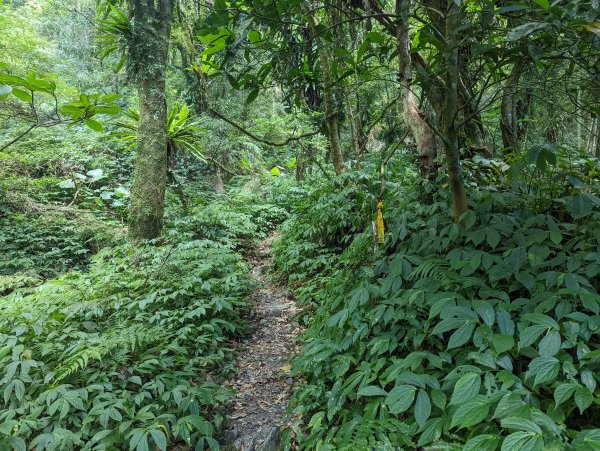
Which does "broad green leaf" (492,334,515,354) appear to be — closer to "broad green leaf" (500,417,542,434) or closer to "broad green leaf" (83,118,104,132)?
"broad green leaf" (500,417,542,434)

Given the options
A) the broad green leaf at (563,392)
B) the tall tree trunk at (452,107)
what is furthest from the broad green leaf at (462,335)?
the tall tree trunk at (452,107)

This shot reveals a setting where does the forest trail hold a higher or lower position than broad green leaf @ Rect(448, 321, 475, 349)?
lower

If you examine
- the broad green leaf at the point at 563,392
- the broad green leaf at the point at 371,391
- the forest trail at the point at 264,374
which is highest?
the broad green leaf at the point at 563,392

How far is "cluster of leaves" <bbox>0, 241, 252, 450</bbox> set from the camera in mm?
2318

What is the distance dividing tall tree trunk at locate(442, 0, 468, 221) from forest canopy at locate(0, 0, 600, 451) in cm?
1

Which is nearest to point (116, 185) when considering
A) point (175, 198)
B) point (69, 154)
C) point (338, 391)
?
point (69, 154)

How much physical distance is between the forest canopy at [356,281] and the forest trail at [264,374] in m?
0.02

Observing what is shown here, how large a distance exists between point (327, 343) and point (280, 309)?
6.99 ft

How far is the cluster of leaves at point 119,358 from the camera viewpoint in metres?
2.32

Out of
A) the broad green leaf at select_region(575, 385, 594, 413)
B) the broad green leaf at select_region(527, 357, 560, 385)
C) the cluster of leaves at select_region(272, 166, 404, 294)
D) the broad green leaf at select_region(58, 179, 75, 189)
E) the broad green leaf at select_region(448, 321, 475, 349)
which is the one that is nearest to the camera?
the broad green leaf at select_region(575, 385, 594, 413)

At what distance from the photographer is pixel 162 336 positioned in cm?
331

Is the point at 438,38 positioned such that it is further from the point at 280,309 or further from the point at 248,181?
the point at 248,181

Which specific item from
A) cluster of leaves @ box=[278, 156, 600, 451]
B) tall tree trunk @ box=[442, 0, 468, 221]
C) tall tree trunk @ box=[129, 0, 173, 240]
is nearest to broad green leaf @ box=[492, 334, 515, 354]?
cluster of leaves @ box=[278, 156, 600, 451]

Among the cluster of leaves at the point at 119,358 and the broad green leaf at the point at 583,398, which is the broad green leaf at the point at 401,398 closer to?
the broad green leaf at the point at 583,398
